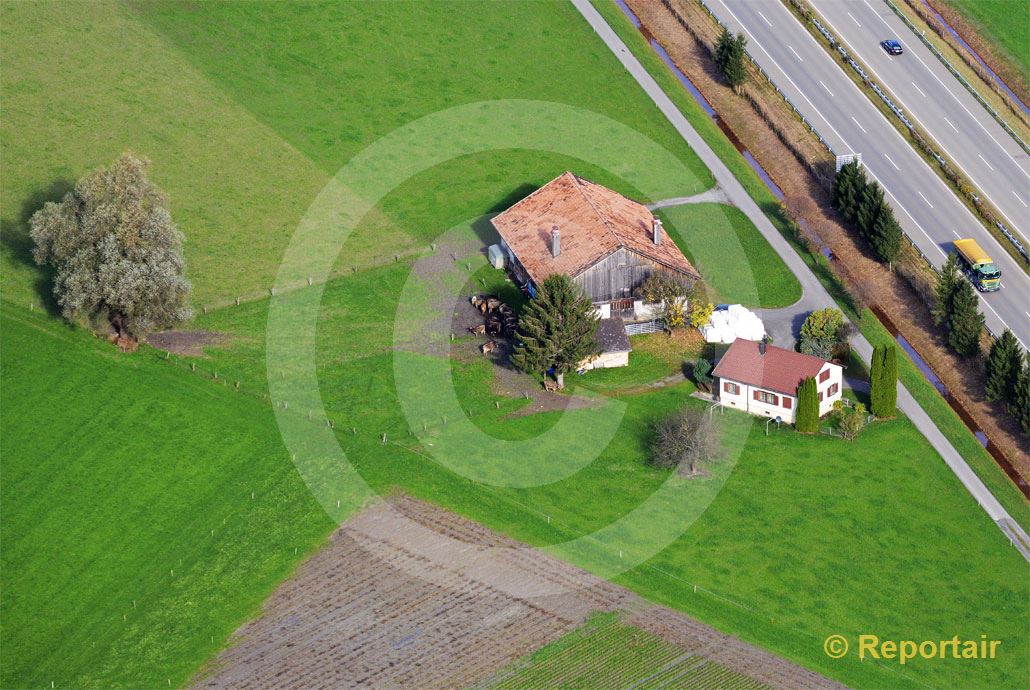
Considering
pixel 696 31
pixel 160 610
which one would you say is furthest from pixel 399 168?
pixel 160 610

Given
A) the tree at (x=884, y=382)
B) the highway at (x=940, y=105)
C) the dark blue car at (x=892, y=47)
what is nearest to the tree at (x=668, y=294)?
the tree at (x=884, y=382)

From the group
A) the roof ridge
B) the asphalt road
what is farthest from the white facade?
the roof ridge

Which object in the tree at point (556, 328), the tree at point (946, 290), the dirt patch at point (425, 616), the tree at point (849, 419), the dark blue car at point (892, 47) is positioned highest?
the dark blue car at point (892, 47)

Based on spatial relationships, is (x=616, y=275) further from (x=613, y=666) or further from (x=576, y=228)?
(x=613, y=666)

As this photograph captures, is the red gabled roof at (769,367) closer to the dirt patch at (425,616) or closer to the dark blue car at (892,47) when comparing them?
the dirt patch at (425,616)

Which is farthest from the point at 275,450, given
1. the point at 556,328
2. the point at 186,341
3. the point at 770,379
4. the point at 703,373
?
the point at 770,379

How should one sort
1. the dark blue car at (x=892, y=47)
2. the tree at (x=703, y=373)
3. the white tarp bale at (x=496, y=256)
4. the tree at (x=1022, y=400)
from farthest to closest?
the dark blue car at (x=892, y=47) → the white tarp bale at (x=496, y=256) → the tree at (x=703, y=373) → the tree at (x=1022, y=400)

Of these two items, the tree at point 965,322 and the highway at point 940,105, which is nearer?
the tree at point 965,322
